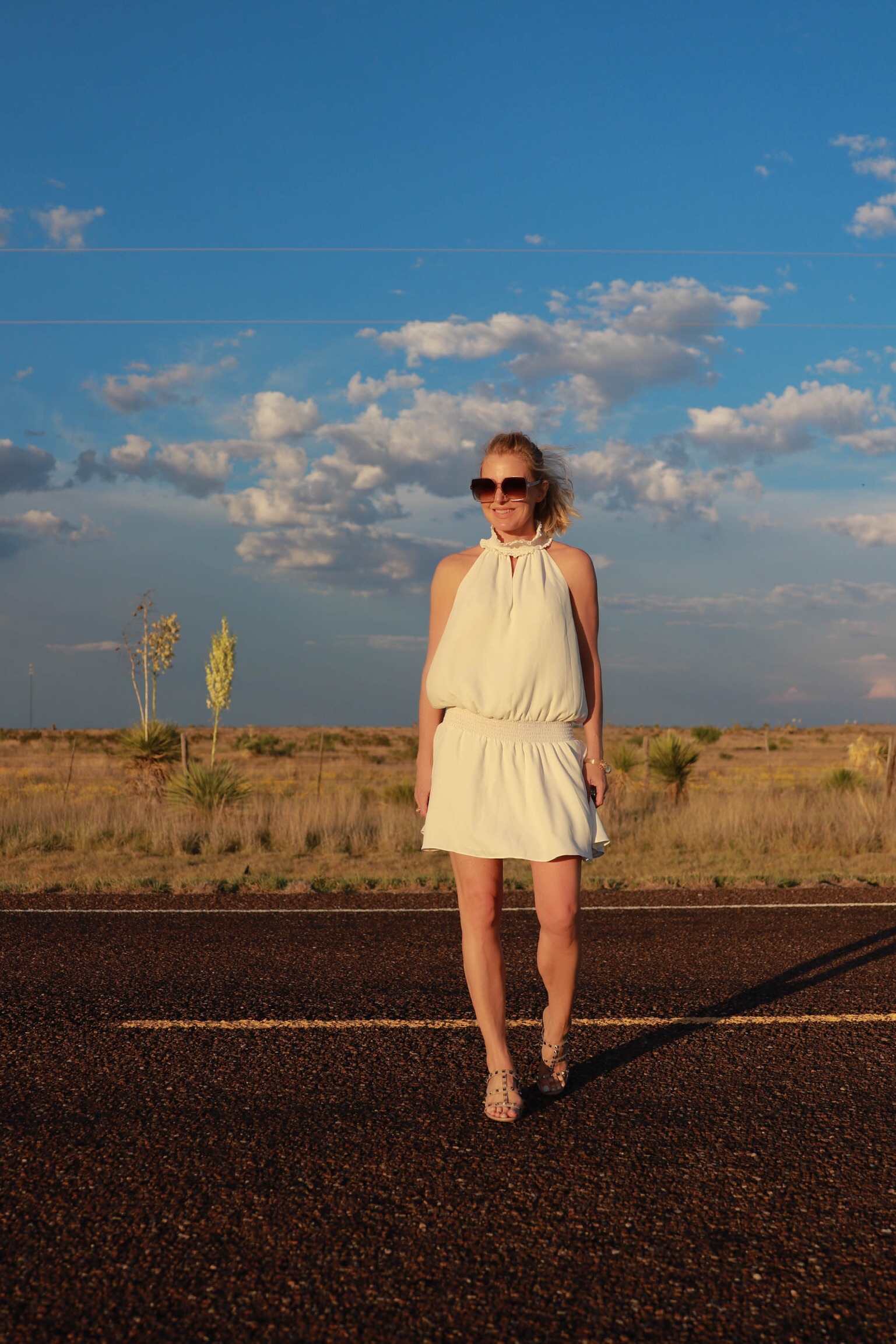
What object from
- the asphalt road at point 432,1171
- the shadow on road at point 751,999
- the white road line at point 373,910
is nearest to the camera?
the asphalt road at point 432,1171

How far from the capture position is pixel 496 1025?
352cm

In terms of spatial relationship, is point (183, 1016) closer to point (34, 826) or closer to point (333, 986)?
point (333, 986)

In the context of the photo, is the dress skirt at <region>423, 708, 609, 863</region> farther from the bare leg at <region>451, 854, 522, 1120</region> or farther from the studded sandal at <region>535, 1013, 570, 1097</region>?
the studded sandal at <region>535, 1013, 570, 1097</region>

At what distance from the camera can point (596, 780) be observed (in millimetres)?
3652

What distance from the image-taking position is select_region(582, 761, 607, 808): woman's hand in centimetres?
363

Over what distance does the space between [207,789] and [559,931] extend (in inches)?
501

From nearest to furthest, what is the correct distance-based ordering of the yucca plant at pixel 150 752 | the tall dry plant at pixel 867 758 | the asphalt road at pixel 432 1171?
the asphalt road at pixel 432 1171, the yucca plant at pixel 150 752, the tall dry plant at pixel 867 758

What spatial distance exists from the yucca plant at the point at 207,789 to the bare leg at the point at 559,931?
12117 millimetres

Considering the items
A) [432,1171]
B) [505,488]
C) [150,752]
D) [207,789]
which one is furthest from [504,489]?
[150,752]

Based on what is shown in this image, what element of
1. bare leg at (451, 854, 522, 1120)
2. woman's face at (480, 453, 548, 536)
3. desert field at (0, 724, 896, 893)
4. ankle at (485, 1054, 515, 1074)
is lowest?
desert field at (0, 724, 896, 893)

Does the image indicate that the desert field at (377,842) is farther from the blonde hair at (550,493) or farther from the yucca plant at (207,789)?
the blonde hair at (550,493)

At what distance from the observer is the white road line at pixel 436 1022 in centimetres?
471

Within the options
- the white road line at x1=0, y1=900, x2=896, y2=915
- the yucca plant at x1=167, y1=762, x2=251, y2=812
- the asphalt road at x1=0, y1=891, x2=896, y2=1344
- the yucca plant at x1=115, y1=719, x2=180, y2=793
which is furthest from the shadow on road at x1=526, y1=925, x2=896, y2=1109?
the yucca plant at x1=115, y1=719, x2=180, y2=793

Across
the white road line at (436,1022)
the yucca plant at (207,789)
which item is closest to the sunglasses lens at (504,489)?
the white road line at (436,1022)
